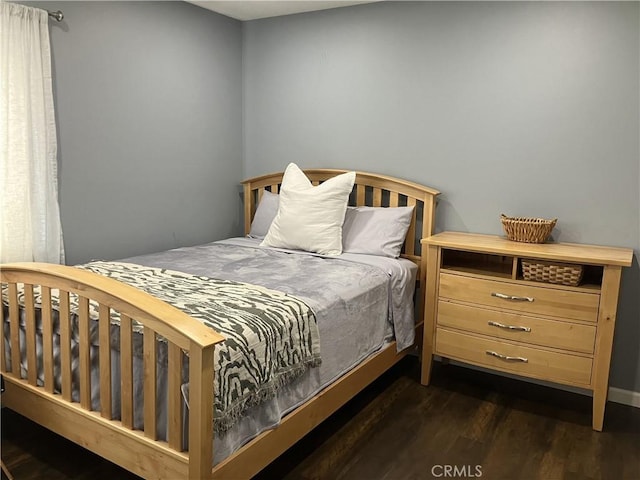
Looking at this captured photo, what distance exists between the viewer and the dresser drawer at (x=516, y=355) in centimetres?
262

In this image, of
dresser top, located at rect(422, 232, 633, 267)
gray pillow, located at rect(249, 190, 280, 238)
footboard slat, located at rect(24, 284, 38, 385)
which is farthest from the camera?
gray pillow, located at rect(249, 190, 280, 238)

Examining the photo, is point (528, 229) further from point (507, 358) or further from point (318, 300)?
point (318, 300)

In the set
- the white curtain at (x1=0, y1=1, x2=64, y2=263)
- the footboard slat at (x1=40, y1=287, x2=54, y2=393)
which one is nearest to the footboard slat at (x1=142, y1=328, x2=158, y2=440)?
the footboard slat at (x1=40, y1=287, x2=54, y2=393)

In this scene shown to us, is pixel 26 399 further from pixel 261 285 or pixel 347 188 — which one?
pixel 347 188

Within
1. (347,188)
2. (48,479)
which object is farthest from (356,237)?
(48,479)

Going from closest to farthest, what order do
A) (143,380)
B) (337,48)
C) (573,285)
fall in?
(143,380)
(573,285)
(337,48)

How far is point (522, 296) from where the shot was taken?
8.89 feet

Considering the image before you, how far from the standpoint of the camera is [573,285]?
103 inches

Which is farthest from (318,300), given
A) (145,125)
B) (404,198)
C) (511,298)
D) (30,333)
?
(145,125)

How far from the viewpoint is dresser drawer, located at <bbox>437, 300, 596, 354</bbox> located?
8.51ft

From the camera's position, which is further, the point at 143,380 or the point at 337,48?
the point at 337,48

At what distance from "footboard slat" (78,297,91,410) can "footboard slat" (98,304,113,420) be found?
0.08 m

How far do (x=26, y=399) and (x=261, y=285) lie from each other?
1070 mm

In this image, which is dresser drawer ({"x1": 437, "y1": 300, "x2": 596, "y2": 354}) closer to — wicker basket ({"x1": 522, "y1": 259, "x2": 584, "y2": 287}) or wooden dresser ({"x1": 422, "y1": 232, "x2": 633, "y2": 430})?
wooden dresser ({"x1": 422, "y1": 232, "x2": 633, "y2": 430})
